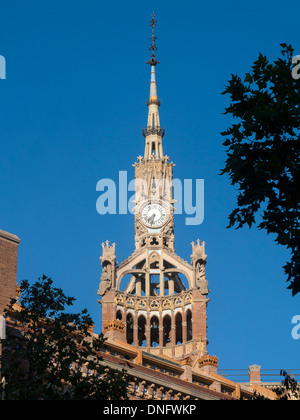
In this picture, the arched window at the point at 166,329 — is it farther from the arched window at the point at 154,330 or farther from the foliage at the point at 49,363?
the foliage at the point at 49,363

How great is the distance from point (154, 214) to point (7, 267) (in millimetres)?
65805

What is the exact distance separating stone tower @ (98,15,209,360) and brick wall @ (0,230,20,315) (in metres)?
51.8

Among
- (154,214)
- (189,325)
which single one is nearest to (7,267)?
(189,325)

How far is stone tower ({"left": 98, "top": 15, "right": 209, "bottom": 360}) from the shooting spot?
111375mm

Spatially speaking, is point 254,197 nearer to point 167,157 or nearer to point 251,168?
point 251,168

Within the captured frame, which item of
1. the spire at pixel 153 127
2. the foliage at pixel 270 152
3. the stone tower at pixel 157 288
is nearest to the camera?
the foliage at pixel 270 152

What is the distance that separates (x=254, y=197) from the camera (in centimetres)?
4269

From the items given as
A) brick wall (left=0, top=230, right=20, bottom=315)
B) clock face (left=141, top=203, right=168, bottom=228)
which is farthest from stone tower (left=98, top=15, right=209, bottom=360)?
brick wall (left=0, top=230, right=20, bottom=315)

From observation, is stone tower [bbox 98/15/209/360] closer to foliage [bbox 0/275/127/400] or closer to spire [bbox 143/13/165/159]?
spire [bbox 143/13/165/159]

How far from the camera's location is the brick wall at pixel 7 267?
55.8 meters

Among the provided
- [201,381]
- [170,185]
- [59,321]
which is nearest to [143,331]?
[170,185]

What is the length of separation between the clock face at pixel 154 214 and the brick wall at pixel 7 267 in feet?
210

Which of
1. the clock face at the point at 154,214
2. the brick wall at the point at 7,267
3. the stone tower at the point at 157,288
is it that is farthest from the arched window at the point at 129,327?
the brick wall at the point at 7,267
